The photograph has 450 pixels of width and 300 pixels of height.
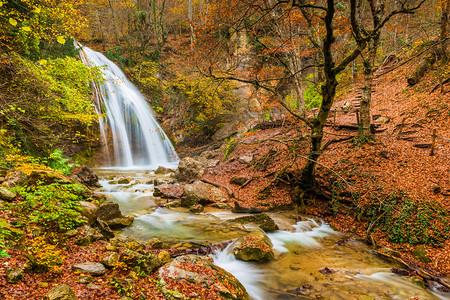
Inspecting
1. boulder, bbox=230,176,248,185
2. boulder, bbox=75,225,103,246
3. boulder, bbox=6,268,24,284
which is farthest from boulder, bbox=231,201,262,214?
boulder, bbox=6,268,24,284

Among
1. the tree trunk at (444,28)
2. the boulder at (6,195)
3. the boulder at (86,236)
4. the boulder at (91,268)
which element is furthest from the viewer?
the tree trunk at (444,28)

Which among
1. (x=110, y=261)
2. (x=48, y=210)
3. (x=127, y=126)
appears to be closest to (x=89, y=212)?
(x=48, y=210)

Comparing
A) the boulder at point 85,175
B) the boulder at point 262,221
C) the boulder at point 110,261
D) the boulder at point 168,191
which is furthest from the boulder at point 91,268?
the boulder at point 85,175

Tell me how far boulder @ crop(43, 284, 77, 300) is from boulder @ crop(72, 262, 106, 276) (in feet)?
1.81

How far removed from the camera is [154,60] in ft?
76.7

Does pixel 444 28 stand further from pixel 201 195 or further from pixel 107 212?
pixel 107 212

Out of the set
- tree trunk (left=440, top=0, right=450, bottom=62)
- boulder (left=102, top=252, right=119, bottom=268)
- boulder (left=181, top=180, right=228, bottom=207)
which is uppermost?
tree trunk (left=440, top=0, right=450, bottom=62)

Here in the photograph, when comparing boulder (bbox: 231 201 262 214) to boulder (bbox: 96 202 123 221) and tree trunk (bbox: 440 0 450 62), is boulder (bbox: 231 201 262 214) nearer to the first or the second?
boulder (bbox: 96 202 123 221)

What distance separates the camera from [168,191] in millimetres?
9445

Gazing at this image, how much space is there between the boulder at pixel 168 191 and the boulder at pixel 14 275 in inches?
264

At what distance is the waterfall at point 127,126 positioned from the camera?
1620 cm

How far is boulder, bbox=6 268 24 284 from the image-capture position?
2193 mm

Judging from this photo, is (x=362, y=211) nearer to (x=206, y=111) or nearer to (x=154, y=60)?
(x=206, y=111)

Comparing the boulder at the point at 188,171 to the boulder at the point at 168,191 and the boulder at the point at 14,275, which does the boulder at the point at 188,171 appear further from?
the boulder at the point at 14,275
